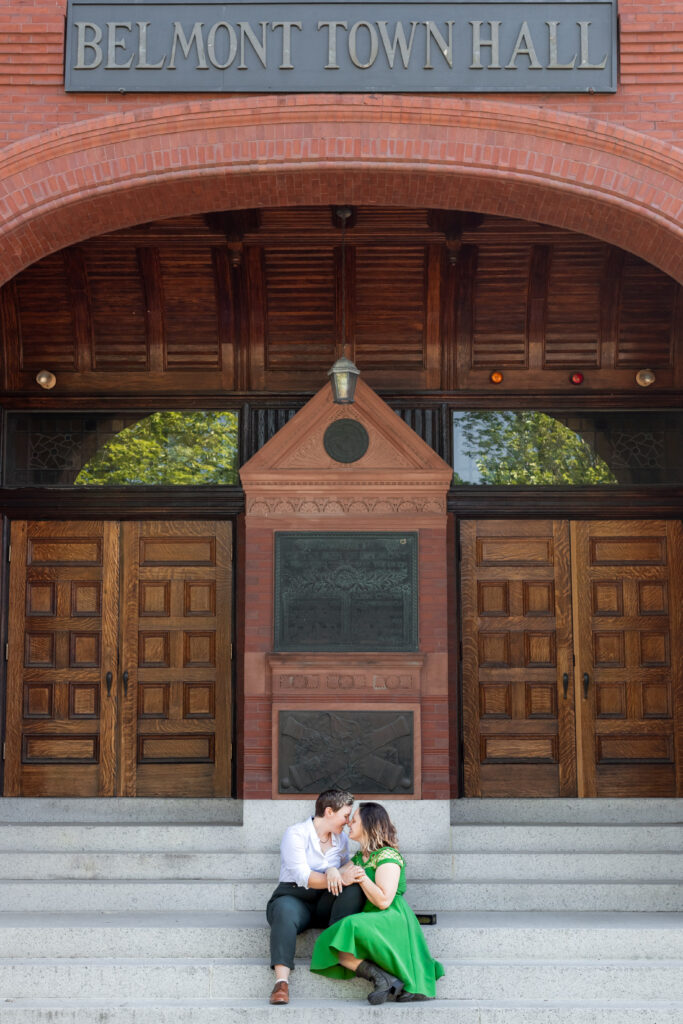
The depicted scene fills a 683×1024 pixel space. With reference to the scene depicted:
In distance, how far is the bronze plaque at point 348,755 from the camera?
26.6 feet

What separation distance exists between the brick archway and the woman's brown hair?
154 inches

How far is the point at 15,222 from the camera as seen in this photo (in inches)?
266

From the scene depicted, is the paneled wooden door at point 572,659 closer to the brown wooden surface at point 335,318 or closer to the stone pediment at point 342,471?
the stone pediment at point 342,471

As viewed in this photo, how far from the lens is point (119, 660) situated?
364 inches

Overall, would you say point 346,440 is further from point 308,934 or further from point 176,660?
point 308,934

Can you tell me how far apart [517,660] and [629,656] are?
94cm

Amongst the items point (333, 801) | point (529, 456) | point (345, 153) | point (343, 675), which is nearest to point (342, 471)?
point (343, 675)

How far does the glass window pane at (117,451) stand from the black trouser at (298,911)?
392 centimetres

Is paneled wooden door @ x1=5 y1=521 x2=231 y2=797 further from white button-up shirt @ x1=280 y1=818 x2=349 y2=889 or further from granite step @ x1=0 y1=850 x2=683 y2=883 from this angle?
white button-up shirt @ x1=280 y1=818 x2=349 y2=889

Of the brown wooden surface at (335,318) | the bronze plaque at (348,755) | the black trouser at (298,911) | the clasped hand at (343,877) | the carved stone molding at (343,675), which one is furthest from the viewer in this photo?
the brown wooden surface at (335,318)

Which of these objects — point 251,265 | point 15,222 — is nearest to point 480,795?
point 251,265

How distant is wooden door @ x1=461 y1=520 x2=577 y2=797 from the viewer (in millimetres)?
9094

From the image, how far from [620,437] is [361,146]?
3691mm

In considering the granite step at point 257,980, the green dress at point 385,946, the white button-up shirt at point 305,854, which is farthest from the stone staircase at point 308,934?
the white button-up shirt at point 305,854
